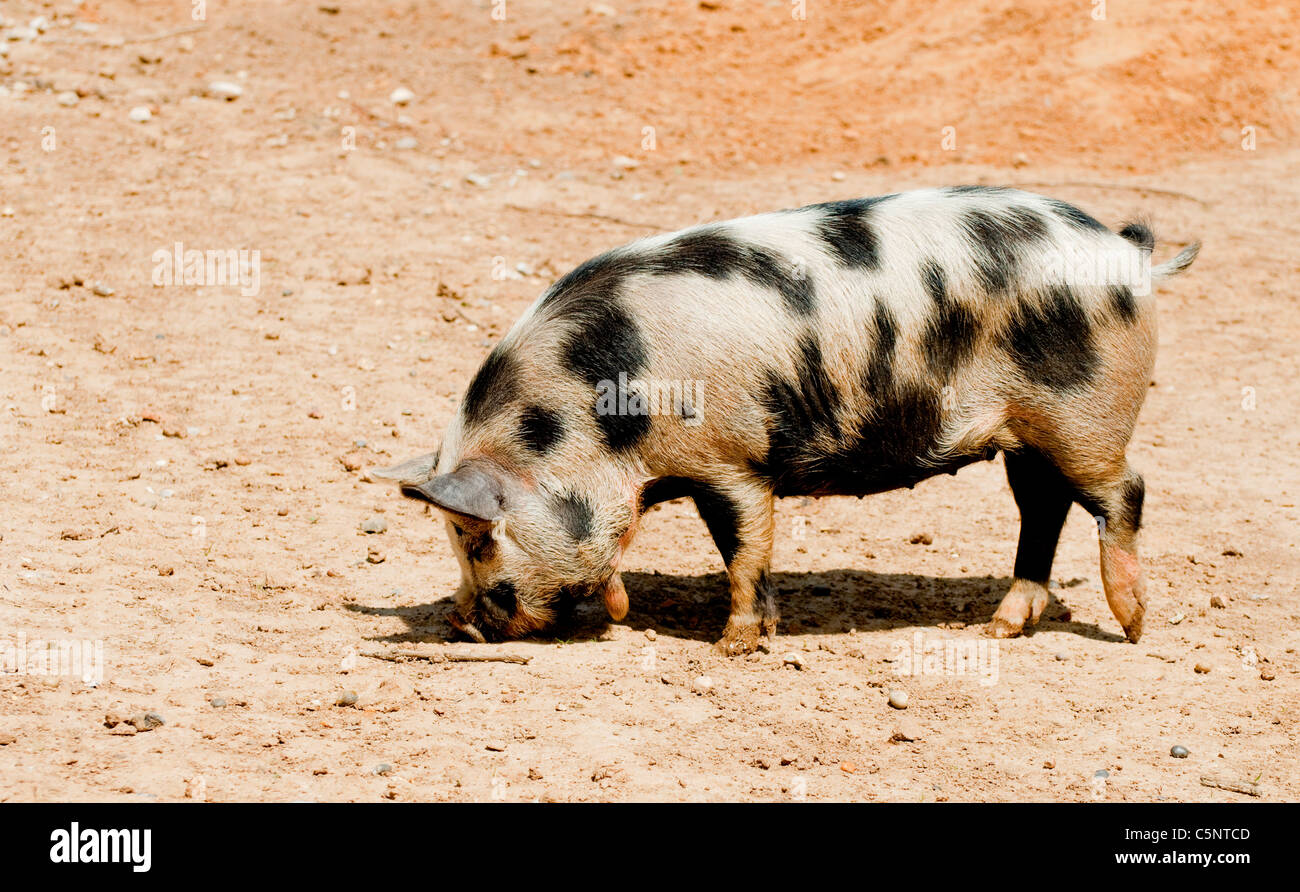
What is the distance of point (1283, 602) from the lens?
291 inches

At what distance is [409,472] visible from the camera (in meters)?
6.61

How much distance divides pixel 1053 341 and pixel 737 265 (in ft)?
4.84

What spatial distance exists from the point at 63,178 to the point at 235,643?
708 centimetres

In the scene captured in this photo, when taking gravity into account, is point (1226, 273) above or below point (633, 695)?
above

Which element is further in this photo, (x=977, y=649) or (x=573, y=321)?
(x=977, y=649)

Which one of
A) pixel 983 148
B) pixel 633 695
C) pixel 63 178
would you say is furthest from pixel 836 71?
pixel 633 695

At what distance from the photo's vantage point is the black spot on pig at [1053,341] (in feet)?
20.8

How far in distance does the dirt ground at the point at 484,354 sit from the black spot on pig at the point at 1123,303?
1661 millimetres

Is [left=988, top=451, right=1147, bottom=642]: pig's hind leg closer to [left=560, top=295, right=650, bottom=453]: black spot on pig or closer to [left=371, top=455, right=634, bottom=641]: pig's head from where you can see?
[left=560, top=295, right=650, bottom=453]: black spot on pig

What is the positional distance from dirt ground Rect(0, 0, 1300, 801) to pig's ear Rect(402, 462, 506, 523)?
0.74 meters

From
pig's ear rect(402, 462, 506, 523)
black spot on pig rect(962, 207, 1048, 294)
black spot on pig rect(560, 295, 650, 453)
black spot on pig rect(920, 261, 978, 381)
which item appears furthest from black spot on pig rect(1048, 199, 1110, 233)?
pig's ear rect(402, 462, 506, 523)

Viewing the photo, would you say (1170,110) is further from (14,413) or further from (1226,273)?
(14,413)

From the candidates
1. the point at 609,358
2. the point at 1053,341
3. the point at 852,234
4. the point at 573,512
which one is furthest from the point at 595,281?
the point at 1053,341

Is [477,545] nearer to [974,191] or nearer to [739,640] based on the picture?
[739,640]
